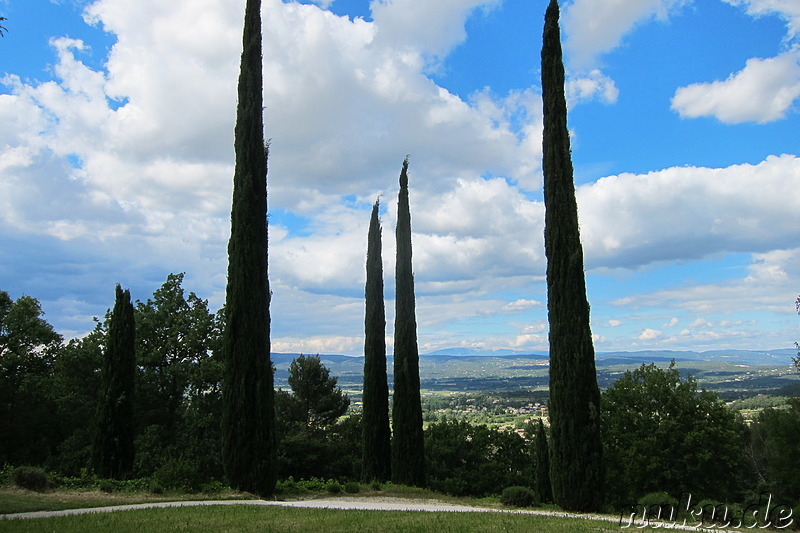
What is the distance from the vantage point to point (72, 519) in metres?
9.01

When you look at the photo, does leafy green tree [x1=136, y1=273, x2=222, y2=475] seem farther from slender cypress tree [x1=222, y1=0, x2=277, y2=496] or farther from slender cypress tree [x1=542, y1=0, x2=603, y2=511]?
slender cypress tree [x1=542, y1=0, x2=603, y2=511]

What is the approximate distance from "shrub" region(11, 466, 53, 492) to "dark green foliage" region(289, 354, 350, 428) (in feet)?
79.5

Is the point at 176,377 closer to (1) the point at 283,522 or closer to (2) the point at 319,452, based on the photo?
(2) the point at 319,452

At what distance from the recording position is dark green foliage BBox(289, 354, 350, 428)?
3712 centimetres

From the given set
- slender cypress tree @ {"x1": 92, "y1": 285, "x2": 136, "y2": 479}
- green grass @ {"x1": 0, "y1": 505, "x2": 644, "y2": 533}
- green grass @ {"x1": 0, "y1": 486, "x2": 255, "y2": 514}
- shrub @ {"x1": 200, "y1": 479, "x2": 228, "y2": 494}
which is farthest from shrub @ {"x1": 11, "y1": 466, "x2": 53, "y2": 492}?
slender cypress tree @ {"x1": 92, "y1": 285, "x2": 136, "y2": 479}

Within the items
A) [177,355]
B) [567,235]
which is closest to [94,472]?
[177,355]

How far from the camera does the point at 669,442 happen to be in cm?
2383

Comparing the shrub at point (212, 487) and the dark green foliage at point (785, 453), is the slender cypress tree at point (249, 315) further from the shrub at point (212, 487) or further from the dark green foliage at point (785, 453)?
the dark green foliage at point (785, 453)

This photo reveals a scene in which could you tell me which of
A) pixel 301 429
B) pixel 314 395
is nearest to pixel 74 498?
pixel 301 429

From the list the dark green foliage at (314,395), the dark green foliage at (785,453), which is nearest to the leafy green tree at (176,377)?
the dark green foliage at (314,395)

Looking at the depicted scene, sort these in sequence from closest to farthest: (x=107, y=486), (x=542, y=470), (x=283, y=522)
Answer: (x=283, y=522) < (x=107, y=486) < (x=542, y=470)

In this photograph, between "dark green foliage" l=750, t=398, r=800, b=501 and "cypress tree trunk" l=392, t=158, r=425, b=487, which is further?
"dark green foliage" l=750, t=398, r=800, b=501

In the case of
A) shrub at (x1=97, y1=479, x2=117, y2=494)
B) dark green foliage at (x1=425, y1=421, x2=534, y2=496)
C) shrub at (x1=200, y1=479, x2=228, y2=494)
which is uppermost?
shrub at (x1=97, y1=479, x2=117, y2=494)

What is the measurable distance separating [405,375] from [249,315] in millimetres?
9475
